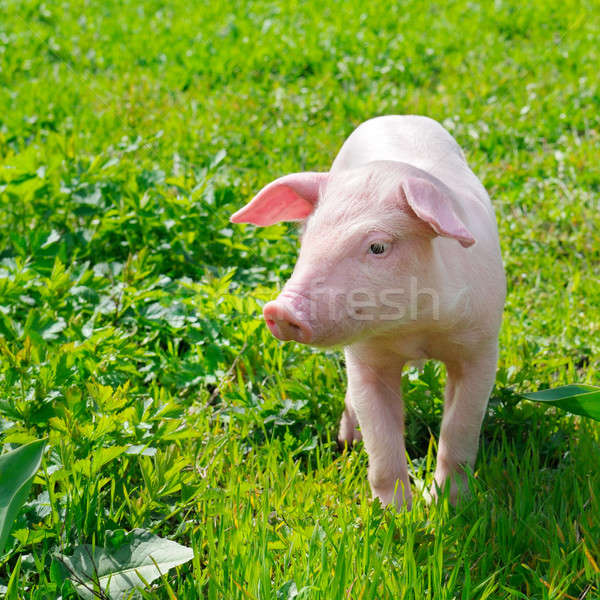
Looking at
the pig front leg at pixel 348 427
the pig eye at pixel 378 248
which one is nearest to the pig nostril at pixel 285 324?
the pig eye at pixel 378 248

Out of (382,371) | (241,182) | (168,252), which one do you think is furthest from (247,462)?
(241,182)

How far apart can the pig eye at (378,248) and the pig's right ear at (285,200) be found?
0.38 metres

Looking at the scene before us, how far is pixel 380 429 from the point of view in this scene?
2639 millimetres

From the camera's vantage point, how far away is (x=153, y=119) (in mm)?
5652

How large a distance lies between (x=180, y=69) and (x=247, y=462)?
4527 millimetres

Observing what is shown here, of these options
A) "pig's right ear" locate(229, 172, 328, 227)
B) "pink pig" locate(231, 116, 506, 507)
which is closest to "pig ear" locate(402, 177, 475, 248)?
"pink pig" locate(231, 116, 506, 507)

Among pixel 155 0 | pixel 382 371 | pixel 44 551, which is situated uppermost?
pixel 155 0

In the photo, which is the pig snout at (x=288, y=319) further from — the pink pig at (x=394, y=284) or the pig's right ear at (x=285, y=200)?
the pig's right ear at (x=285, y=200)

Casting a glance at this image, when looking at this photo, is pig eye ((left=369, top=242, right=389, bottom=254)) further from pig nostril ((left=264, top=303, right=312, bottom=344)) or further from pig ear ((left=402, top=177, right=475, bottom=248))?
pig nostril ((left=264, top=303, right=312, bottom=344))

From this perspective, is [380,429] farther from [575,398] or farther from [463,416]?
[575,398]

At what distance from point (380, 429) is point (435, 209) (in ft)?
2.75

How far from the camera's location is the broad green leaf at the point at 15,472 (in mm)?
1842

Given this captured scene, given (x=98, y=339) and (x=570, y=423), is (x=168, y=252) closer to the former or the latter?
(x=98, y=339)

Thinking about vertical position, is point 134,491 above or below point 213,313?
below
